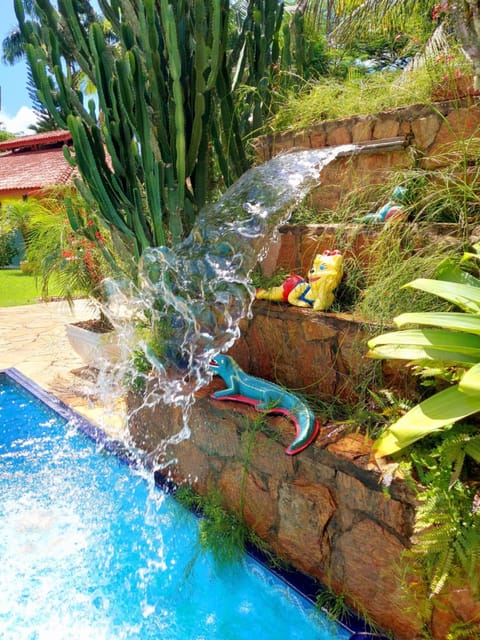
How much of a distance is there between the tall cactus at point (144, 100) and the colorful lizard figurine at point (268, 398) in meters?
1.32

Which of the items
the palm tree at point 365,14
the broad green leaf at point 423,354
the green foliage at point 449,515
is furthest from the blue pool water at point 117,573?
the palm tree at point 365,14

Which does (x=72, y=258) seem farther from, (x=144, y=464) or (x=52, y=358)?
(x=144, y=464)

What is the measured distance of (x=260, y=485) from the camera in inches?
107

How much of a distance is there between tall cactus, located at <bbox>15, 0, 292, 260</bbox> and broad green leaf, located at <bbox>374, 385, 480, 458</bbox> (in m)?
2.48

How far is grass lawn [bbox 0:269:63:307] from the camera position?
390 inches

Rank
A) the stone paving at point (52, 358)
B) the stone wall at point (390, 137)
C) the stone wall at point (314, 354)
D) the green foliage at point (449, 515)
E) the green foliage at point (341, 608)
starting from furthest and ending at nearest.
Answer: the stone paving at point (52, 358) < the stone wall at point (390, 137) < the stone wall at point (314, 354) < the green foliage at point (341, 608) < the green foliage at point (449, 515)

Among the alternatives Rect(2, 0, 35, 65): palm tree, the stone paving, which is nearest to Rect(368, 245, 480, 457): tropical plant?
the stone paving

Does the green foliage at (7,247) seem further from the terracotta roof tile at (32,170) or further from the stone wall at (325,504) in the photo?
the stone wall at (325,504)

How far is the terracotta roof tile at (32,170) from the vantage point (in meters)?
15.8

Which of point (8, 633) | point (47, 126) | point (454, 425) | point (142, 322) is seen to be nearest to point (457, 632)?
point (454, 425)

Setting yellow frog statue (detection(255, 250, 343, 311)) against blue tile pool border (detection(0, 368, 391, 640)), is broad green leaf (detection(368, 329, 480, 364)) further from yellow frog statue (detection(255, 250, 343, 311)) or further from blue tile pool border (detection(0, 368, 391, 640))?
blue tile pool border (detection(0, 368, 391, 640))

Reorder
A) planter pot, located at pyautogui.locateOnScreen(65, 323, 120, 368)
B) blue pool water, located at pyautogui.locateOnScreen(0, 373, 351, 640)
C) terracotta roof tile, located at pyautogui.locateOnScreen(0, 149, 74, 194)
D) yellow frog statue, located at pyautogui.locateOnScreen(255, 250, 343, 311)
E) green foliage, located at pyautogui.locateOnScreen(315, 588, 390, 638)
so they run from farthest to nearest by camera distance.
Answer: terracotta roof tile, located at pyautogui.locateOnScreen(0, 149, 74, 194) → planter pot, located at pyautogui.locateOnScreen(65, 323, 120, 368) → yellow frog statue, located at pyautogui.locateOnScreen(255, 250, 343, 311) → blue pool water, located at pyautogui.locateOnScreen(0, 373, 351, 640) → green foliage, located at pyautogui.locateOnScreen(315, 588, 390, 638)

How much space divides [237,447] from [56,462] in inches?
72.4

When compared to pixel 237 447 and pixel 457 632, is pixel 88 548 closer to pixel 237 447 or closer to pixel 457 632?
pixel 237 447
